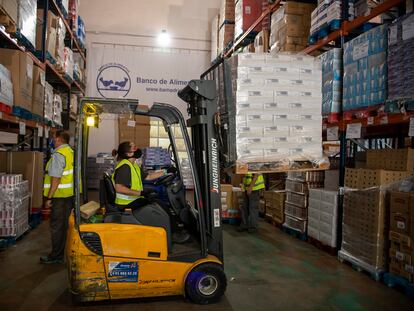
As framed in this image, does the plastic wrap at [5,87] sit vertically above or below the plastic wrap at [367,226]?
above

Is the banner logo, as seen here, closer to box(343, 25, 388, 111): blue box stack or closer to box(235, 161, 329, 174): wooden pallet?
box(343, 25, 388, 111): blue box stack

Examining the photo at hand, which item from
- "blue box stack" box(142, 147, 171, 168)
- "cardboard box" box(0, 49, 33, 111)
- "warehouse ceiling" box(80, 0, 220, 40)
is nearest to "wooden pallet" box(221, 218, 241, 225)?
"cardboard box" box(0, 49, 33, 111)

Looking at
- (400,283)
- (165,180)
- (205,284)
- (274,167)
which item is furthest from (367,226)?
(165,180)

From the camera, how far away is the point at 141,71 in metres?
14.3

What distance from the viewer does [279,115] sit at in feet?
13.8

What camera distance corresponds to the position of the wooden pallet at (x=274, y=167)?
4031mm

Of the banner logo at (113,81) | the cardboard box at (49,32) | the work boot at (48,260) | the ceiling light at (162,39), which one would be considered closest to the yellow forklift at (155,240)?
the work boot at (48,260)

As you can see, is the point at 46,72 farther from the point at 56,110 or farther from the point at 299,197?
the point at 299,197

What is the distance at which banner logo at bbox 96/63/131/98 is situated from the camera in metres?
14.0

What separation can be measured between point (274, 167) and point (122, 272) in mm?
2020

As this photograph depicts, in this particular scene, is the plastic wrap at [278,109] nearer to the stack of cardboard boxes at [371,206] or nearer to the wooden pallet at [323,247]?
the stack of cardboard boxes at [371,206]

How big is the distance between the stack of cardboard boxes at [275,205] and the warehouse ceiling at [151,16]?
29.1 feet

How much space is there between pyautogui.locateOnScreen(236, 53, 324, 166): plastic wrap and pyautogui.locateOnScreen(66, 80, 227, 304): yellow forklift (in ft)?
1.23

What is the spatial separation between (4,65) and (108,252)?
13.5 feet
